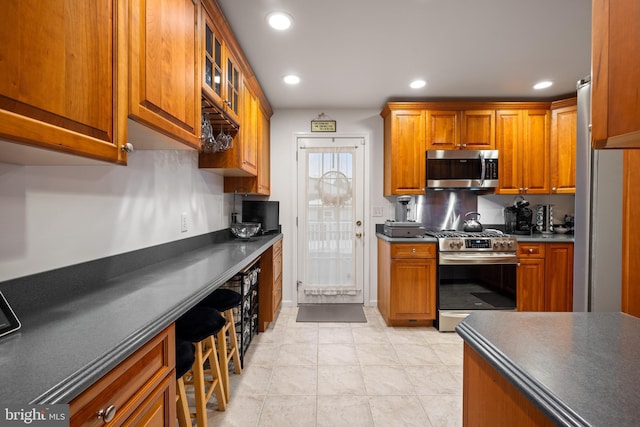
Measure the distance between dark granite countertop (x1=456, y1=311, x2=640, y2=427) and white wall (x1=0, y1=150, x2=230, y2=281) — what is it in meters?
1.44

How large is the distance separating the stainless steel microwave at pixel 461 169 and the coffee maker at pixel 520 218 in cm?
43

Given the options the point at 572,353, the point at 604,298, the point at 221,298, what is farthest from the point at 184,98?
the point at 604,298

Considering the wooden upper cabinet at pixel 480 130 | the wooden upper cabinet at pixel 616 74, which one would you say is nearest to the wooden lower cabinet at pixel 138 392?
the wooden upper cabinet at pixel 616 74

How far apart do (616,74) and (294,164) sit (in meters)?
3.28

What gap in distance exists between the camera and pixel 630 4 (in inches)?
21.5

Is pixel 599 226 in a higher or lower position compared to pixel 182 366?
higher

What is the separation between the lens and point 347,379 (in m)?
2.15

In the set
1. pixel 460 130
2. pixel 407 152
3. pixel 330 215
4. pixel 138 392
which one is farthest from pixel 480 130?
pixel 138 392

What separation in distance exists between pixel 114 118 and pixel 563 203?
450 cm

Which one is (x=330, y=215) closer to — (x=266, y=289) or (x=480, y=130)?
(x=266, y=289)

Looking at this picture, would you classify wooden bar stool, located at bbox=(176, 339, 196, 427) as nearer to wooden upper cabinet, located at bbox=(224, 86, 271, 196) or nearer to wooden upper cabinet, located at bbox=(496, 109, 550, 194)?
wooden upper cabinet, located at bbox=(224, 86, 271, 196)

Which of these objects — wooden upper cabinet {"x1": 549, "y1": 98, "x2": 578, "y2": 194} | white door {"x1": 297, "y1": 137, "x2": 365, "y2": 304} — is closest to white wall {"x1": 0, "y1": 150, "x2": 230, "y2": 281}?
white door {"x1": 297, "y1": 137, "x2": 365, "y2": 304}

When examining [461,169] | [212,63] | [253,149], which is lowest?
[461,169]

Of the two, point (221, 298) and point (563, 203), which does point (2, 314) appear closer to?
point (221, 298)
